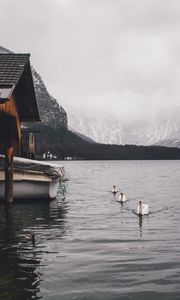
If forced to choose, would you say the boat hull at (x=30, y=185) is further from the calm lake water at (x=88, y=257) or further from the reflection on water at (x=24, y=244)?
the calm lake water at (x=88, y=257)

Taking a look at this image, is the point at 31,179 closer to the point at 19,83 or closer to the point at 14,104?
the point at 14,104

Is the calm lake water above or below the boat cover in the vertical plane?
below

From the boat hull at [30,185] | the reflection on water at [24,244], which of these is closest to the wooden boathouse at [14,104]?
the boat hull at [30,185]

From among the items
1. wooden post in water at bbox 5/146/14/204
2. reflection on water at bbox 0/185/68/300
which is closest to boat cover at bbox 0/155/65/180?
wooden post in water at bbox 5/146/14/204

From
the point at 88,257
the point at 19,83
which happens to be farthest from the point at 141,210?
the point at 88,257

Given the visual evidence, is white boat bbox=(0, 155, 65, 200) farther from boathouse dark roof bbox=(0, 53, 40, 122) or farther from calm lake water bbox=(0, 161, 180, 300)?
boathouse dark roof bbox=(0, 53, 40, 122)

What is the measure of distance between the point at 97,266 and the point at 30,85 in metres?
14.5

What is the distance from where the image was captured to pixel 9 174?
2736 centimetres

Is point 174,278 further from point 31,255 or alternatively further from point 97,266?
Answer: point 31,255

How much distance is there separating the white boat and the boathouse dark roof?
3416 millimetres

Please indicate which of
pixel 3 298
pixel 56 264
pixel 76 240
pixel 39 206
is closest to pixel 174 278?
pixel 56 264

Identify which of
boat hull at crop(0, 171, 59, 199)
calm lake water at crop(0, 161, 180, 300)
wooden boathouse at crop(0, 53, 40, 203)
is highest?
wooden boathouse at crop(0, 53, 40, 203)

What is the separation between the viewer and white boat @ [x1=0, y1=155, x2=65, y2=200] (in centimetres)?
2959

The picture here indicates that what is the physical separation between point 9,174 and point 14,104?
4608 mm
